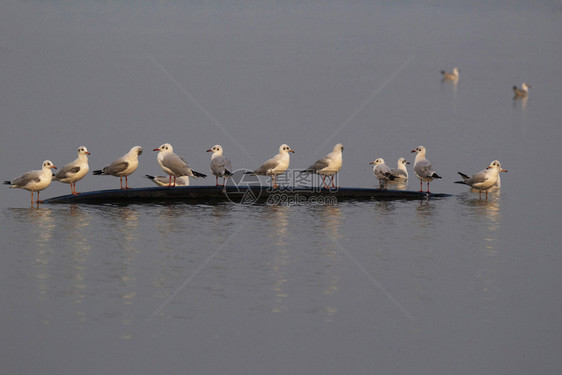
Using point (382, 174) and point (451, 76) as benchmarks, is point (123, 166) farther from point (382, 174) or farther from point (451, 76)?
point (451, 76)

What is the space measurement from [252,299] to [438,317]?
119 inches

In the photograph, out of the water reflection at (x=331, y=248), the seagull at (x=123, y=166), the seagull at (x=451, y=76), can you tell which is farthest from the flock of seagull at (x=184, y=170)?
the seagull at (x=451, y=76)

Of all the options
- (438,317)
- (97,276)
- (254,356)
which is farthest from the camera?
(97,276)

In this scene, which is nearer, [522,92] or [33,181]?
[33,181]

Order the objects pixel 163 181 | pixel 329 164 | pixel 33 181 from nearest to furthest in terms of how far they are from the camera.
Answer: pixel 33 181, pixel 329 164, pixel 163 181

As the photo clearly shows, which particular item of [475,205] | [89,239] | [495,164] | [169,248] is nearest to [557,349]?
[169,248]

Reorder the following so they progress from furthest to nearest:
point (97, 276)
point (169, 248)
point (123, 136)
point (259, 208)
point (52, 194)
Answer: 1. point (123, 136)
2. point (52, 194)
3. point (259, 208)
4. point (169, 248)
5. point (97, 276)

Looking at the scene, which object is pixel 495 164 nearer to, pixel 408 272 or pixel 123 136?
pixel 408 272

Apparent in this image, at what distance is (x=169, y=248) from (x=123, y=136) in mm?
22371

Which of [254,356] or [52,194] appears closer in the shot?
[254,356]

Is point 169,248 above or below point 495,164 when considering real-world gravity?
below

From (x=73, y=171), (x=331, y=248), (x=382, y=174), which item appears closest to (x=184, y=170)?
(x=73, y=171)

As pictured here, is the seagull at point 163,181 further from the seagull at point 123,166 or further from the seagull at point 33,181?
the seagull at point 33,181

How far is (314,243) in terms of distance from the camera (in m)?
18.2
